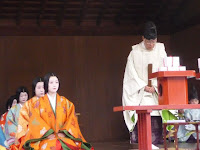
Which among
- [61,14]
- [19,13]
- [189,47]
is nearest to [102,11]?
[61,14]

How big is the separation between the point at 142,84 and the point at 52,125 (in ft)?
4.52

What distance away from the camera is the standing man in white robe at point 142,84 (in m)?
6.04

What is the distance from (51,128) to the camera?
525 centimetres

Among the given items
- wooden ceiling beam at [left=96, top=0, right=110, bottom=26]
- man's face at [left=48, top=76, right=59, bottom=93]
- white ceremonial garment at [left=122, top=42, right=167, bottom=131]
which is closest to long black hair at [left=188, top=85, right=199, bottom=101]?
wooden ceiling beam at [left=96, top=0, right=110, bottom=26]

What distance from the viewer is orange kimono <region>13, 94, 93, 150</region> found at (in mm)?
5141

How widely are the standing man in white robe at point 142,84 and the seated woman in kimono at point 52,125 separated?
36.7 inches

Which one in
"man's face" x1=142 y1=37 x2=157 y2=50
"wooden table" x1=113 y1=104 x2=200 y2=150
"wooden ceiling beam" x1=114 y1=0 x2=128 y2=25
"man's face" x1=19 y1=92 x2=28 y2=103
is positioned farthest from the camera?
"wooden ceiling beam" x1=114 y1=0 x2=128 y2=25

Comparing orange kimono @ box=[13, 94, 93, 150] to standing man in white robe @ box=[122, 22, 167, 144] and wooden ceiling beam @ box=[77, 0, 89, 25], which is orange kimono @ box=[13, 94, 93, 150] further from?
wooden ceiling beam @ box=[77, 0, 89, 25]

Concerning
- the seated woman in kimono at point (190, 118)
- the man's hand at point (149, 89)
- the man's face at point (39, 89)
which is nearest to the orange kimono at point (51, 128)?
the man's face at point (39, 89)

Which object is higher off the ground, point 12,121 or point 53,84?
point 53,84

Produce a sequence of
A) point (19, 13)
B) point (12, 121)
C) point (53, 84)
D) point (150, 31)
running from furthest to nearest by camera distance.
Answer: point (19, 13) → point (12, 121) → point (150, 31) → point (53, 84)

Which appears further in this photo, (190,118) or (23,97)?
(190,118)

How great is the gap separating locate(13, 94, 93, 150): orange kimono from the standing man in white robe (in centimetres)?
93

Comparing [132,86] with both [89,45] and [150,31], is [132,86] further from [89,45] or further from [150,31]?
[89,45]
